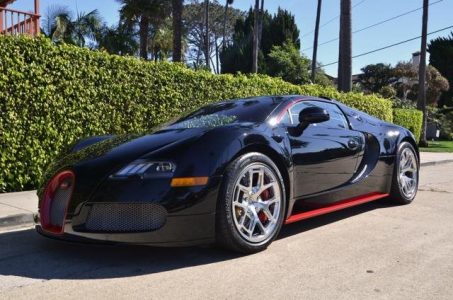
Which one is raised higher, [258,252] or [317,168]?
[317,168]

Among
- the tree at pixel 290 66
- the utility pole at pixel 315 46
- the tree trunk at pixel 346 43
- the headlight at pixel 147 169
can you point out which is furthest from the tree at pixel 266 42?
the headlight at pixel 147 169

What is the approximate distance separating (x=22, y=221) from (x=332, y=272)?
11.2 feet

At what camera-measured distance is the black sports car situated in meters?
3.69

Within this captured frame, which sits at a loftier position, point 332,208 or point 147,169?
point 147,169

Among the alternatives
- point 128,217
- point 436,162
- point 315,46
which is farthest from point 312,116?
point 315,46

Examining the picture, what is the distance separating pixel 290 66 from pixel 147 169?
3355 cm

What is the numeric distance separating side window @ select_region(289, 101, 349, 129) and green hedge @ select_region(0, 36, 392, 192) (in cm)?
347

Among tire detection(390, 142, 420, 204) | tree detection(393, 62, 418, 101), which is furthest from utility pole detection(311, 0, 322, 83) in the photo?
tire detection(390, 142, 420, 204)

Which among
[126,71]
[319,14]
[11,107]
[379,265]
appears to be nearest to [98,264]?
[379,265]

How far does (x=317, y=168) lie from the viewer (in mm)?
4750

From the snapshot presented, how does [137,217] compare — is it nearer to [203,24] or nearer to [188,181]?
[188,181]

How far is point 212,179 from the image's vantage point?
3830 millimetres

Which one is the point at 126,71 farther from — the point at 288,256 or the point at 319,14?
the point at 319,14

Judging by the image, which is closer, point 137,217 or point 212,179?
point 137,217
